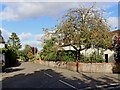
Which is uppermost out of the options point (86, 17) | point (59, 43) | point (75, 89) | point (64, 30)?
point (86, 17)

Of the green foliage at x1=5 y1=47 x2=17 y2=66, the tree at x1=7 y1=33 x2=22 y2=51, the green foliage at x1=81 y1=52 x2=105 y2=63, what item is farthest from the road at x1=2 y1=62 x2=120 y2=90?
the tree at x1=7 y1=33 x2=22 y2=51

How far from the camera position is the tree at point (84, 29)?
45.7 feet

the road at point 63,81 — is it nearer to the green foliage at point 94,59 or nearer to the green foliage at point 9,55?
the green foliage at point 94,59

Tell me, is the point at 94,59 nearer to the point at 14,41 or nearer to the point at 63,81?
the point at 63,81

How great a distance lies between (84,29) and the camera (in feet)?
45.9

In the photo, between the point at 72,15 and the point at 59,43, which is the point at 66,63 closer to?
the point at 59,43

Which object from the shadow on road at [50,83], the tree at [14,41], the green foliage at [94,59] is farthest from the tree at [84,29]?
the tree at [14,41]

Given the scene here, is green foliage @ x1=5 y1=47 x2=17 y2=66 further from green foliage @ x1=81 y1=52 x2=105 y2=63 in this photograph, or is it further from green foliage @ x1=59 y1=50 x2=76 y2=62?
green foliage @ x1=81 y1=52 x2=105 y2=63

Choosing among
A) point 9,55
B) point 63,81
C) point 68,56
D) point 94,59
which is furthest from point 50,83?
point 9,55

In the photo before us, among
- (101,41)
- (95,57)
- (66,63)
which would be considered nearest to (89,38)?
(101,41)

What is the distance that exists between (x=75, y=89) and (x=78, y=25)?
9.07 metres

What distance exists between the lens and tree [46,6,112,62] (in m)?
13.9

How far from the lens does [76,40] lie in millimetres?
14234

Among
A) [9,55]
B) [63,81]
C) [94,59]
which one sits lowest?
[63,81]
